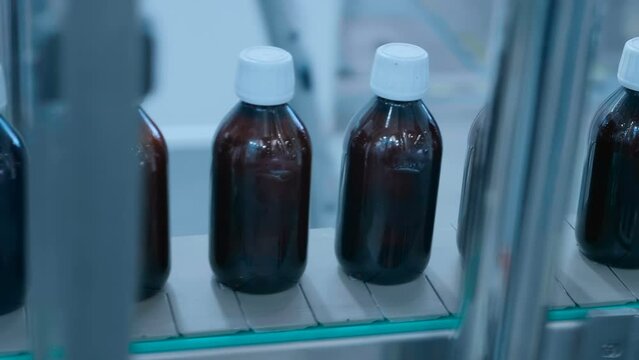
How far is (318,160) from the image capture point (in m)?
1.12

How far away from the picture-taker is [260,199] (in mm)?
536

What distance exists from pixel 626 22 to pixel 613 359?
1.26 m

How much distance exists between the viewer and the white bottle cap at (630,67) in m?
0.55

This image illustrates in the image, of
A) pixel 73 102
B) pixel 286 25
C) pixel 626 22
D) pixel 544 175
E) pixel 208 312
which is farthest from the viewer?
pixel 626 22

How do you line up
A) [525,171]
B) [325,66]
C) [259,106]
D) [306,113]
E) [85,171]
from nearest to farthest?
[85,171]
[525,171]
[259,106]
[306,113]
[325,66]

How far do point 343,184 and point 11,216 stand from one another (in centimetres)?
18

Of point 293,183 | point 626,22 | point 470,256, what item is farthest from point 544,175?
point 626,22

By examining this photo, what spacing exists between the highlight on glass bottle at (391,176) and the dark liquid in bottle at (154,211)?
0.10 m

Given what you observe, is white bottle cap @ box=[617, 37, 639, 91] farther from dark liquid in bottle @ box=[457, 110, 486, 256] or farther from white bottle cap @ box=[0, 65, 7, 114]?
white bottle cap @ box=[0, 65, 7, 114]

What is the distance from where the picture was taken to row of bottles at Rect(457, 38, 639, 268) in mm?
562

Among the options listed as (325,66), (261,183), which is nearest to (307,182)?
(261,183)

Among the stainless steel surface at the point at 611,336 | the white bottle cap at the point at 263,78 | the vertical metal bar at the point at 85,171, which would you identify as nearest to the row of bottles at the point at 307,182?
the white bottle cap at the point at 263,78

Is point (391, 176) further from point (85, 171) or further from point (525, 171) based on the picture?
point (85, 171)

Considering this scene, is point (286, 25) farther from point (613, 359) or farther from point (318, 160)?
point (613, 359)
